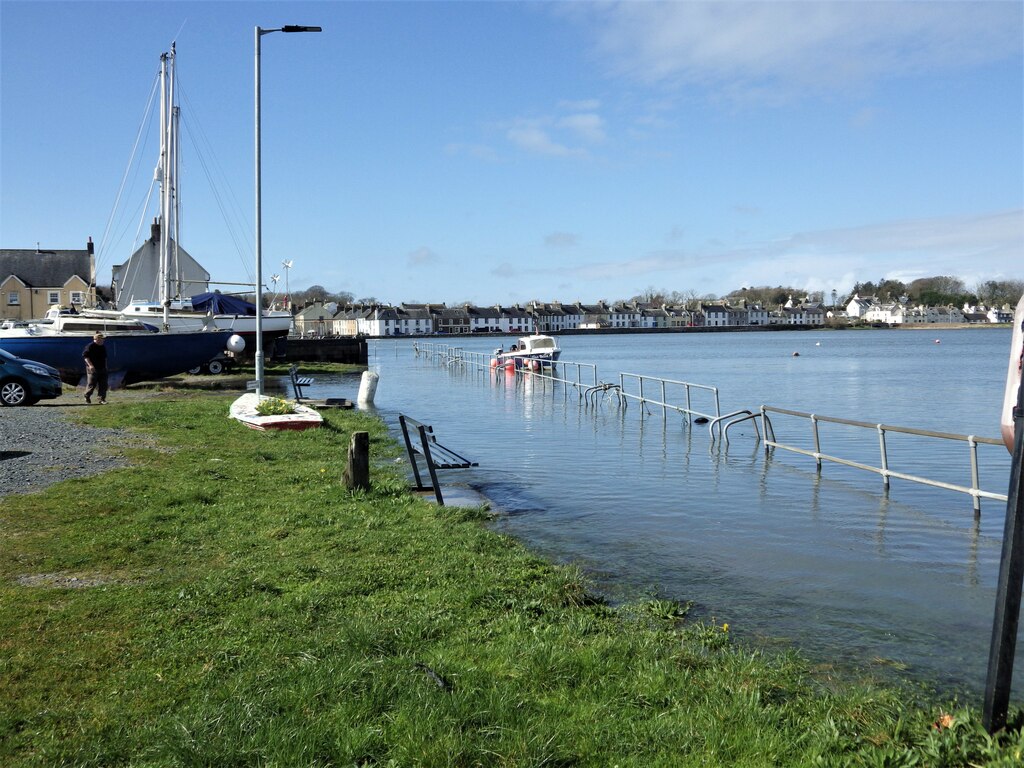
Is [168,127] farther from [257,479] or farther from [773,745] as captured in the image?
[773,745]

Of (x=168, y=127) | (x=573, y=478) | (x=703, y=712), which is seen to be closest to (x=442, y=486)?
(x=573, y=478)

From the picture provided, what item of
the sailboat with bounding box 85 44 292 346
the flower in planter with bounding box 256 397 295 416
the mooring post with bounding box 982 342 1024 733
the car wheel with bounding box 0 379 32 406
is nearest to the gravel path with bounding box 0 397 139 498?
the car wheel with bounding box 0 379 32 406

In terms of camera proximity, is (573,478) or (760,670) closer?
(760,670)

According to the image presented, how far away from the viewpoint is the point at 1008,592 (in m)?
4.43

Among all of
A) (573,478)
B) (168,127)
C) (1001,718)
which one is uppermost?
(168,127)

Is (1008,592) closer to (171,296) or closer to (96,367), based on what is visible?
(96,367)

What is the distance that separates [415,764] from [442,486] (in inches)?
399

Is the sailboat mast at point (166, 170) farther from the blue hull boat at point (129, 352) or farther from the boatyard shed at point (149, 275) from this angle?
the boatyard shed at point (149, 275)

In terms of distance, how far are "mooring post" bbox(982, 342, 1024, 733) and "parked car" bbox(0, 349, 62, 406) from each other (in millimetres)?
23077

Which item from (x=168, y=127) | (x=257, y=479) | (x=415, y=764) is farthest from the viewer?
(x=168, y=127)

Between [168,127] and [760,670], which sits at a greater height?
[168,127]

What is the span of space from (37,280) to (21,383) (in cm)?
7135

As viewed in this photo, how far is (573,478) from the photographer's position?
1608 cm

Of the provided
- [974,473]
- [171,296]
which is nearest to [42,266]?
[171,296]
